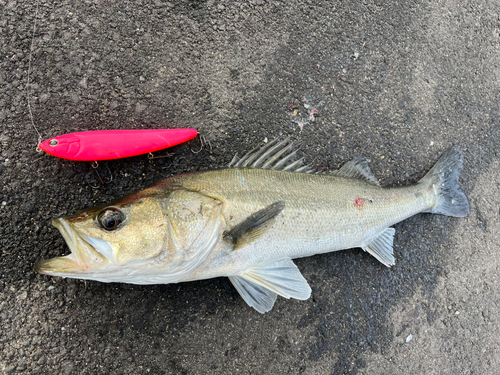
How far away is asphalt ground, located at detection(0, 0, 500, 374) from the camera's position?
7.53ft

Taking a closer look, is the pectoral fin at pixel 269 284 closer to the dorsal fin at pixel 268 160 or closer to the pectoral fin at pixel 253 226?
the pectoral fin at pixel 253 226

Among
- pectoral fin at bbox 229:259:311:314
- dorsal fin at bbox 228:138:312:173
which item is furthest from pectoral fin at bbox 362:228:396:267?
dorsal fin at bbox 228:138:312:173

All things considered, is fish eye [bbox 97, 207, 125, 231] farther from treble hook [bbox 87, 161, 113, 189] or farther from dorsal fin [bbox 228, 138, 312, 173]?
dorsal fin [bbox 228, 138, 312, 173]

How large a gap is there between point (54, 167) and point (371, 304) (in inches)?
115

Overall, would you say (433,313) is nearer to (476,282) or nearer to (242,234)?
(476,282)

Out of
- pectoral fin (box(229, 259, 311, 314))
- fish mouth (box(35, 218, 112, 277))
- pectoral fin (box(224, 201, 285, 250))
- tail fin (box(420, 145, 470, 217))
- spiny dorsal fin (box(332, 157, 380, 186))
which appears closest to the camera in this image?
fish mouth (box(35, 218, 112, 277))

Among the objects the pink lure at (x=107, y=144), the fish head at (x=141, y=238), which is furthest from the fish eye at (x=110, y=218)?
the pink lure at (x=107, y=144)

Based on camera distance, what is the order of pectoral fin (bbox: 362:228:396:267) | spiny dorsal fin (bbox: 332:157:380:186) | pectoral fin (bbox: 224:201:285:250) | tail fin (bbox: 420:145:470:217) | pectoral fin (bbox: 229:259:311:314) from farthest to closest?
tail fin (bbox: 420:145:470:217) → pectoral fin (bbox: 362:228:396:267) → spiny dorsal fin (bbox: 332:157:380:186) → pectoral fin (bbox: 229:259:311:314) → pectoral fin (bbox: 224:201:285:250)

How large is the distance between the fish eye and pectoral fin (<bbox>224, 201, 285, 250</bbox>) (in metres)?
0.67

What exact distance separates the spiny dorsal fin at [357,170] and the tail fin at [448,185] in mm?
549

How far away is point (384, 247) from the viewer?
2713 mm

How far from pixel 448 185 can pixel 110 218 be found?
9.38 ft

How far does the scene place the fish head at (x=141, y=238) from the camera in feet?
5.81

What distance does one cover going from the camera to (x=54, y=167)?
2.31 m
